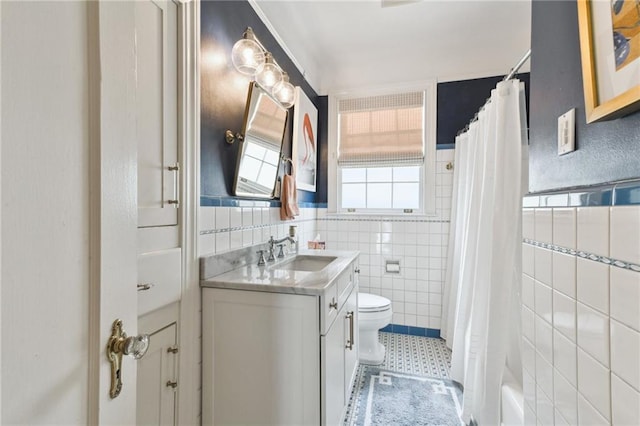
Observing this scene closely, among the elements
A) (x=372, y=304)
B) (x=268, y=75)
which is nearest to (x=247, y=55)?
(x=268, y=75)

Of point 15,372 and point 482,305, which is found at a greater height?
point 15,372

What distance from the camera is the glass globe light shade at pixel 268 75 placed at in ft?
5.40

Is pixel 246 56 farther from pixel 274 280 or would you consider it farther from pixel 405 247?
pixel 405 247

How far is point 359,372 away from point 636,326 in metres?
1.86

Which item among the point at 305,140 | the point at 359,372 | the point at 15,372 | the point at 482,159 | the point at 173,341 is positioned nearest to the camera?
the point at 15,372

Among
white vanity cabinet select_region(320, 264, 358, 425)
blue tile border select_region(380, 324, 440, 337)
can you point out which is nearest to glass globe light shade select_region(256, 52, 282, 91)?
white vanity cabinet select_region(320, 264, 358, 425)

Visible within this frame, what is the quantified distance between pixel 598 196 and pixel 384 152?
88.9 inches

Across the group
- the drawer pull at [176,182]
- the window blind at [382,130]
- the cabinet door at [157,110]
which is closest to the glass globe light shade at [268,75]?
the cabinet door at [157,110]

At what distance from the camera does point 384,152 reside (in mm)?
2846

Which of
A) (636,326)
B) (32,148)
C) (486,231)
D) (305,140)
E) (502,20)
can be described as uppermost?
(502,20)

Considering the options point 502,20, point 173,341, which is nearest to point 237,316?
point 173,341

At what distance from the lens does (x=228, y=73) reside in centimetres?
149

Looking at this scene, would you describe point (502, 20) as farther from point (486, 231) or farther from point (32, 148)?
point (32, 148)

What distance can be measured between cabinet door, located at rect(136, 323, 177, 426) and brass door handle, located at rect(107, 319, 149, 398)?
0.54 meters
